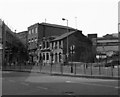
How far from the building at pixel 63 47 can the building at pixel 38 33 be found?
11.8ft

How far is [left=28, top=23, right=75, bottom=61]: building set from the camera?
83.9 m

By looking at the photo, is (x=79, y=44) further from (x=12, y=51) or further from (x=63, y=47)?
(x=12, y=51)

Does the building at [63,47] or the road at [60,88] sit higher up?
the building at [63,47]

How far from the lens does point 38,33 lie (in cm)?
8525

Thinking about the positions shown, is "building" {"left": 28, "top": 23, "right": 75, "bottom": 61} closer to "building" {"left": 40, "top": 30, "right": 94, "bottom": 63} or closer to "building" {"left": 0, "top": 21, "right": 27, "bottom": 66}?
"building" {"left": 40, "top": 30, "right": 94, "bottom": 63}

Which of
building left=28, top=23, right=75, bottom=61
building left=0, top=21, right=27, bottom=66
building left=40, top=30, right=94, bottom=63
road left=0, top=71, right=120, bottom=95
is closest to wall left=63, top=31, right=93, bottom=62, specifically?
building left=40, top=30, right=94, bottom=63

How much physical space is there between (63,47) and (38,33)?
16284 mm

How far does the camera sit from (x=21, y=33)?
10019 centimetres

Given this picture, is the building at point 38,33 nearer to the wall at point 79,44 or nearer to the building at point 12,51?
the building at point 12,51

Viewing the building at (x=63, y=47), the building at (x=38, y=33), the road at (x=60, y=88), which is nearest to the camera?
the road at (x=60, y=88)

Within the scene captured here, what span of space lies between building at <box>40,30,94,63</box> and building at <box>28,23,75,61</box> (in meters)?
3.60

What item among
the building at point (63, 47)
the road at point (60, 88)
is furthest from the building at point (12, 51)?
the road at point (60, 88)

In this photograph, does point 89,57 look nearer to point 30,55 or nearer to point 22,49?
point 22,49

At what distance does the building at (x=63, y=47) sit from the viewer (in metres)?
71.5
